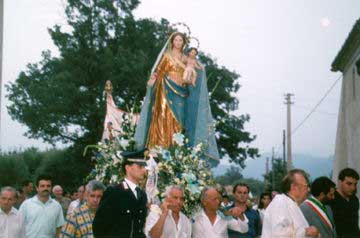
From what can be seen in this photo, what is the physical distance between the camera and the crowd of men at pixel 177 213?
17.2 feet

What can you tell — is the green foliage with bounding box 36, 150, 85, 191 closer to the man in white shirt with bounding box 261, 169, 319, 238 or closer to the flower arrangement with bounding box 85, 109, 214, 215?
the flower arrangement with bounding box 85, 109, 214, 215

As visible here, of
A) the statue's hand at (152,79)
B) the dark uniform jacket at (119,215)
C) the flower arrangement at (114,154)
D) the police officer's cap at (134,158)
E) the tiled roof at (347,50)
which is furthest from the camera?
the tiled roof at (347,50)

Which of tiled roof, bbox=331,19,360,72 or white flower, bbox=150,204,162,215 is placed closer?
white flower, bbox=150,204,162,215

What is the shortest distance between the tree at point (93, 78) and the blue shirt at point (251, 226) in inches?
863

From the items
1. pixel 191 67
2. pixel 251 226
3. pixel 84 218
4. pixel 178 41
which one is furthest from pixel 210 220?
pixel 178 41

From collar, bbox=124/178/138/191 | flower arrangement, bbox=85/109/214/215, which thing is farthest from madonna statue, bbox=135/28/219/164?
collar, bbox=124/178/138/191

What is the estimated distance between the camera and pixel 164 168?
7762mm

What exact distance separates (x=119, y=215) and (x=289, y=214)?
159 cm

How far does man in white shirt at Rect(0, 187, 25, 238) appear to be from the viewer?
22.8 feet

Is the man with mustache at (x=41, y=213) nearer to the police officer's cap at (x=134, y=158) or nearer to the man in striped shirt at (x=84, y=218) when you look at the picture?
the man in striped shirt at (x=84, y=218)

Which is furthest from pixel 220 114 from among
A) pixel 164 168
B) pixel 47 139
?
pixel 164 168

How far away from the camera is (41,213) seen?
307 inches

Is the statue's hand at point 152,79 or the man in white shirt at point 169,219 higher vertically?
the statue's hand at point 152,79

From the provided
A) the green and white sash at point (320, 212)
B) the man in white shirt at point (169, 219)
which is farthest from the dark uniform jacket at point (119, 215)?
the green and white sash at point (320, 212)
